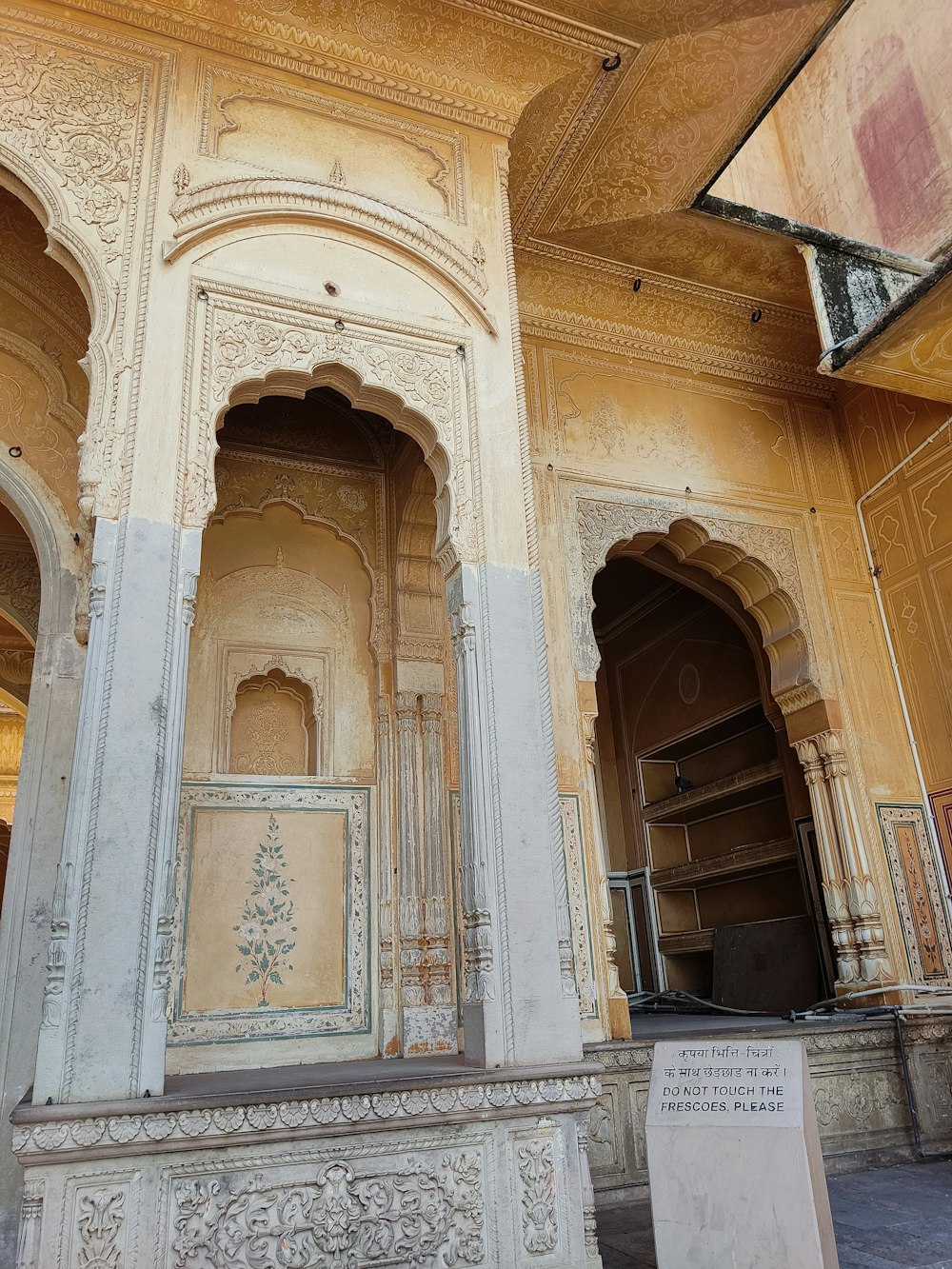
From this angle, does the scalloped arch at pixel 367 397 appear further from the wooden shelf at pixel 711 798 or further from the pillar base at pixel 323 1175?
the wooden shelf at pixel 711 798

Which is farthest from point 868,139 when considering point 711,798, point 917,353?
point 711,798

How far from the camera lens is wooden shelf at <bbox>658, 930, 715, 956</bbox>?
855 cm

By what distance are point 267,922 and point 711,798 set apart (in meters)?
4.81

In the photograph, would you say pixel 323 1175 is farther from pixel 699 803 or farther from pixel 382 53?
pixel 699 803

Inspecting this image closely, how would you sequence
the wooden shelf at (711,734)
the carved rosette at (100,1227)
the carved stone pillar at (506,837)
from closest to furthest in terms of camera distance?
the carved rosette at (100,1227), the carved stone pillar at (506,837), the wooden shelf at (711,734)

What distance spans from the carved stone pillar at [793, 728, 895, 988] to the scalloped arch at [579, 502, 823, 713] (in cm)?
42

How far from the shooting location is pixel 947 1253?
3.59 metres

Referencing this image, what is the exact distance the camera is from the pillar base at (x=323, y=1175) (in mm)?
2756

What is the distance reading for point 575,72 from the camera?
525cm

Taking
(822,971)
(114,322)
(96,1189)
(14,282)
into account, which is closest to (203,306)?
(114,322)

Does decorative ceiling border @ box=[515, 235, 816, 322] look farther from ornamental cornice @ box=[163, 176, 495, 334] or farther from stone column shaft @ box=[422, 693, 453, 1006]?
stone column shaft @ box=[422, 693, 453, 1006]

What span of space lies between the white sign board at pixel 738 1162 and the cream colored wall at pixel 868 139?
5.69 meters

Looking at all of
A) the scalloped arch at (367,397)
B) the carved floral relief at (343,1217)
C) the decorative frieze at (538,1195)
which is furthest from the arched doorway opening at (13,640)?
the decorative frieze at (538,1195)

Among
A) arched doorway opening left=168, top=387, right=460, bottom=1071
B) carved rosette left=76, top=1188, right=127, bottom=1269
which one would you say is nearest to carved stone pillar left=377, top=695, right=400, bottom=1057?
arched doorway opening left=168, top=387, right=460, bottom=1071
